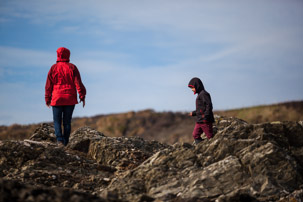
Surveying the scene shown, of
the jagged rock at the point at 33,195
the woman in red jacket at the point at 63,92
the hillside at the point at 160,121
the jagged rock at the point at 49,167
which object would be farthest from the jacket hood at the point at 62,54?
the hillside at the point at 160,121

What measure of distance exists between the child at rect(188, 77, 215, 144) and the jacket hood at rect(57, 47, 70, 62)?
13.3 feet

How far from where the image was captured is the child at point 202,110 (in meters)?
10.5

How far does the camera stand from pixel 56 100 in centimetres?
1117

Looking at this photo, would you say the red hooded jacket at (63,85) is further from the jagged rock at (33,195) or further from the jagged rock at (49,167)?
the jagged rock at (33,195)

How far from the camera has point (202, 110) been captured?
1062 cm

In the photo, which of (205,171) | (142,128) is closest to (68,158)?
(205,171)

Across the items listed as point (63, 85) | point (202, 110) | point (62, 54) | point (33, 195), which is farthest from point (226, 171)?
point (62, 54)

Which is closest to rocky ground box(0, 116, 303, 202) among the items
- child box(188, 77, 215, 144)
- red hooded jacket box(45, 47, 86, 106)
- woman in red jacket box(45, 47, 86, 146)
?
woman in red jacket box(45, 47, 86, 146)

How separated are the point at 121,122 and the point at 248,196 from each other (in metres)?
29.3

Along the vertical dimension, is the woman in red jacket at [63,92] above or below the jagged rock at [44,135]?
above

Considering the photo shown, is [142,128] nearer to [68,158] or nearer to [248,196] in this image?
[68,158]

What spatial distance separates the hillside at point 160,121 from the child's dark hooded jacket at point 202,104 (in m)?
18.0

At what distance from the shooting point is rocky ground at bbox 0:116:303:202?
6.77 m

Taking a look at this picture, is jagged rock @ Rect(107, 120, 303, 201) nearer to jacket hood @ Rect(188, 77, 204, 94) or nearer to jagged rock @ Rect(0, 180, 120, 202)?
jagged rock @ Rect(0, 180, 120, 202)
